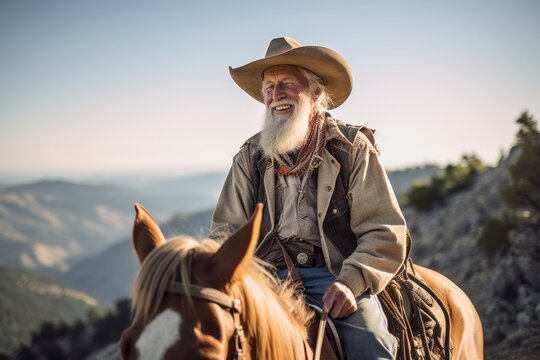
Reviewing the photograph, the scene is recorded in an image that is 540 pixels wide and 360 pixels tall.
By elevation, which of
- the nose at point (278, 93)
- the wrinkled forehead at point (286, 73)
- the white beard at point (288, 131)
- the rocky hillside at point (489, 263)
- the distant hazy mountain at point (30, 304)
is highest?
the wrinkled forehead at point (286, 73)

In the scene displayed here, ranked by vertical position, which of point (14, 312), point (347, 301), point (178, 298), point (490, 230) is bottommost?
point (14, 312)

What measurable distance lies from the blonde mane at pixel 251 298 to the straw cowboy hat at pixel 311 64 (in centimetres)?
175

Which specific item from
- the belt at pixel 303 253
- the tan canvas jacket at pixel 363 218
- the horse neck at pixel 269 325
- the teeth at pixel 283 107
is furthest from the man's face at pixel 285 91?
the horse neck at pixel 269 325

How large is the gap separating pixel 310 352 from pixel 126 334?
108 centimetres

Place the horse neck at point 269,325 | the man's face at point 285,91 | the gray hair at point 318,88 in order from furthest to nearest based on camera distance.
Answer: the gray hair at point 318,88
the man's face at point 285,91
the horse neck at point 269,325

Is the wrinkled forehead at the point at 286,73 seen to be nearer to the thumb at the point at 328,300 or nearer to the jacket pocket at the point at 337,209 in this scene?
the jacket pocket at the point at 337,209

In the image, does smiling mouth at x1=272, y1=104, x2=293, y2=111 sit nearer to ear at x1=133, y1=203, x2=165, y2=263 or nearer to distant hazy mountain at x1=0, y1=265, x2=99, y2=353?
ear at x1=133, y1=203, x2=165, y2=263

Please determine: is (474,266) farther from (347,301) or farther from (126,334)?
(126,334)

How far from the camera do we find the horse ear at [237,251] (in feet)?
5.58

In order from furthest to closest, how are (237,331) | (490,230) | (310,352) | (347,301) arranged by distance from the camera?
1. (490,230)
2. (347,301)
3. (310,352)
4. (237,331)

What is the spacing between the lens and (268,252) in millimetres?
3207

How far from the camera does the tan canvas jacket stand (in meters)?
2.81

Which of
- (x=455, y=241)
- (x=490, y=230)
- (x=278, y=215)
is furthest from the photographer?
(x=455, y=241)

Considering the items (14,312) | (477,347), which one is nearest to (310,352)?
(477,347)
